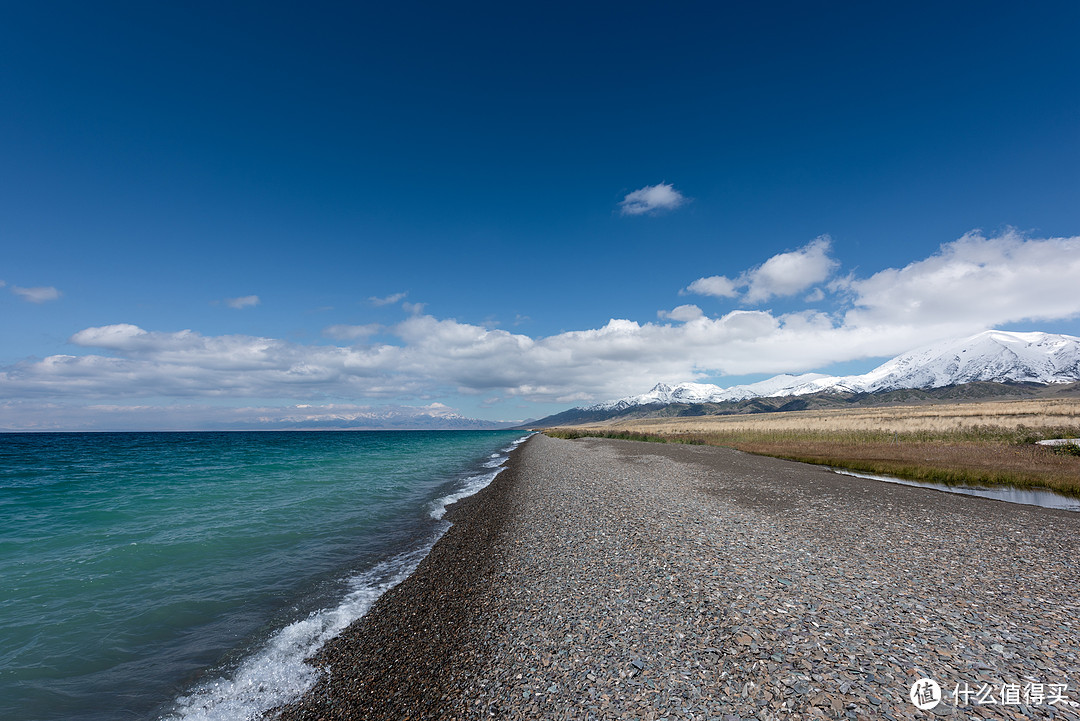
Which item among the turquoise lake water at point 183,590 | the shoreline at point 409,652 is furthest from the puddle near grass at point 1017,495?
the turquoise lake water at point 183,590

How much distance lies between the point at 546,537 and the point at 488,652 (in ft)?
23.1

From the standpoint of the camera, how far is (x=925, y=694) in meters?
5.91

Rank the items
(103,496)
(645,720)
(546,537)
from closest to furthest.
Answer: (645,720) < (546,537) < (103,496)

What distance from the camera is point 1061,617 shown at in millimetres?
8008

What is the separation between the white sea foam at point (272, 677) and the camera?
7500mm

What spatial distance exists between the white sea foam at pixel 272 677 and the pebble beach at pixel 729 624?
41 centimetres

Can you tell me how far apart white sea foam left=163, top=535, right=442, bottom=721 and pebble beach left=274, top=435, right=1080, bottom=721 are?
411mm

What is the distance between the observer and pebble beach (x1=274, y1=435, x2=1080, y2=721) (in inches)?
240

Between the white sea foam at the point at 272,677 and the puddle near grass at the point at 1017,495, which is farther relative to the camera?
the puddle near grass at the point at 1017,495

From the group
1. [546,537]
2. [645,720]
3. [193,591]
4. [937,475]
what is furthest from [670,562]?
[937,475]

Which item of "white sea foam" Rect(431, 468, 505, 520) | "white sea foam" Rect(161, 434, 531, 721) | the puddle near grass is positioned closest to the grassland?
the puddle near grass

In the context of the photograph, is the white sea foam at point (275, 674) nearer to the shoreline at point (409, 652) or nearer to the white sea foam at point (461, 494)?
the shoreline at point (409, 652)

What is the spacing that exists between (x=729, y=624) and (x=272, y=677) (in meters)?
9.25

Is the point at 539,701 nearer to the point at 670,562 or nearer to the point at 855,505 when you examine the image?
the point at 670,562
